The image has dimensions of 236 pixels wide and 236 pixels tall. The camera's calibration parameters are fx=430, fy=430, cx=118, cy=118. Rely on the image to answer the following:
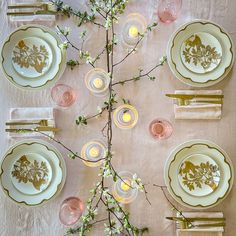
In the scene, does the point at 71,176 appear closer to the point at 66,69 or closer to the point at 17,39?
the point at 66,69

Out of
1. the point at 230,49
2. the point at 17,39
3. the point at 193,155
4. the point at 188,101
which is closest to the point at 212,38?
the point at 230,49

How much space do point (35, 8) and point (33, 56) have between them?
0.20 metres

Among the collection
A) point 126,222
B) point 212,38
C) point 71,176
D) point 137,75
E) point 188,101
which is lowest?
point 126,222

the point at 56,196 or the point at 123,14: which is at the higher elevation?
the point at 123,14

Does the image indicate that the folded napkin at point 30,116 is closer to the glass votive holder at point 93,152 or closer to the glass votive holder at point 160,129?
the glass votive holder at point 93,152

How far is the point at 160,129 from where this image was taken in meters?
1.74

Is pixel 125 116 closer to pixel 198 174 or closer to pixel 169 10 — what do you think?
pixel 198 174

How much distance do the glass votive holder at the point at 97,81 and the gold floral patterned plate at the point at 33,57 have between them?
0.38ft

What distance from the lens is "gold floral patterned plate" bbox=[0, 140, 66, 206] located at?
1.71 meters

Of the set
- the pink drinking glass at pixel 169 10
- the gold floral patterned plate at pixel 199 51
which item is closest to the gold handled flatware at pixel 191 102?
the gold floral patterned plate at pixel 199 51

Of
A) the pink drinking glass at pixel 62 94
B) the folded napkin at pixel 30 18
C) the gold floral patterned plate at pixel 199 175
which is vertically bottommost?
the gold floral patterned plate at pixel 199 175

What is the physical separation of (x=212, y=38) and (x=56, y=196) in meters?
0.89

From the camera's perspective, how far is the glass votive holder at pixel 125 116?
5.71ft

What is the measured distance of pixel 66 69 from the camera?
177 cm
